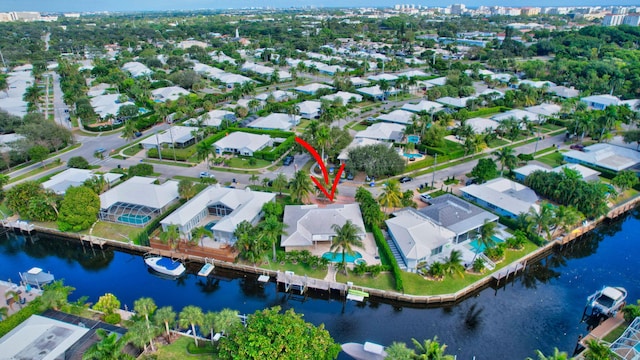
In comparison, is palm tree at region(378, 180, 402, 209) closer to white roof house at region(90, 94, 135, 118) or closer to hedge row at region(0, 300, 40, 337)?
hedge row at region(0, 300, 40, 337)

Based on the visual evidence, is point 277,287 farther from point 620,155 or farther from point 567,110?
point 567,110

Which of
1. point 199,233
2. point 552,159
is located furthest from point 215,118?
point 552,159

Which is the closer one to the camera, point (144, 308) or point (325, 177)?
point (144, 308)

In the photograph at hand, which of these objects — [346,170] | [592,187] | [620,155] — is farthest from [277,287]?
[620,155]

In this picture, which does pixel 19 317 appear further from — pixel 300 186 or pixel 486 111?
pixel 486 111

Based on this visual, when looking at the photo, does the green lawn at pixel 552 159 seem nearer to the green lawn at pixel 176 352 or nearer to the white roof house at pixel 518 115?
the white roof house at pixel 518 115

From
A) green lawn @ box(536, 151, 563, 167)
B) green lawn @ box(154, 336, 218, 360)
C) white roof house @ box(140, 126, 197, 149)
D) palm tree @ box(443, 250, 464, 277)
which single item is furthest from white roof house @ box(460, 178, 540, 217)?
white roof house @ box(140, 126, 197, 149)
